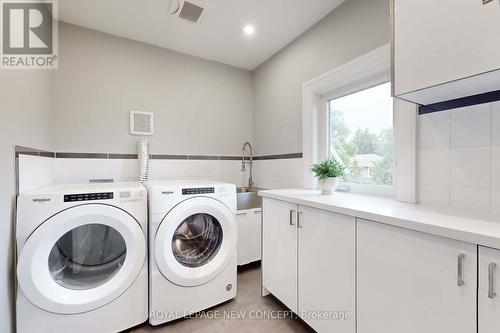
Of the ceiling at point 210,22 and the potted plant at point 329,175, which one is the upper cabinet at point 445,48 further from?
the ceiling at point 210,22

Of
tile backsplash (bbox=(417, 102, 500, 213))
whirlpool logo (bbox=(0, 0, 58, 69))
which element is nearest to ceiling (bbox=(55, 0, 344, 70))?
whirlpool logo (bbox=(0, 0, 58, 69))

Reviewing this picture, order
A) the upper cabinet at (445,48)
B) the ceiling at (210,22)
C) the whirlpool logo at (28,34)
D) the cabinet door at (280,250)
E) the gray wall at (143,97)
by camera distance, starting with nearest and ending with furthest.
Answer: the upper cabinet at (445,48) → the whirlpool logo at (28,34) → the cabinet door at (280,250) → the ceiling at (210,22) → the gray wall at (143,97)

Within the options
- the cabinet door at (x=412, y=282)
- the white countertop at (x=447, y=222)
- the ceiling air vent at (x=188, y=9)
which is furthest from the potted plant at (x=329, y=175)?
the ceiling air vent at (x=188, y=9)

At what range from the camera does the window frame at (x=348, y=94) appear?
1403mm

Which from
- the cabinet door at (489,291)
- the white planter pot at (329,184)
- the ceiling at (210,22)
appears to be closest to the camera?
the cabinet door at (489,291)

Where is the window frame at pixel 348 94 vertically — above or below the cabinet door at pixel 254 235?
above

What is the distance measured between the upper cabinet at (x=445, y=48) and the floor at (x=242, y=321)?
4.94ft

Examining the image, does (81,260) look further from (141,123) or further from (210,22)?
(210,22)

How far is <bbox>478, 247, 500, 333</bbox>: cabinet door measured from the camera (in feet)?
2.01

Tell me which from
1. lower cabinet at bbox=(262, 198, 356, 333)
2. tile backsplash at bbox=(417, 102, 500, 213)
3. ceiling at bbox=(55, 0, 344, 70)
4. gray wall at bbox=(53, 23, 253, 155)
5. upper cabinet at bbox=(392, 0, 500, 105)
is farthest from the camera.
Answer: gray wall at bbox=(53, 23, 253, 155)

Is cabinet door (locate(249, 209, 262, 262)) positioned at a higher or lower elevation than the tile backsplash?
lower

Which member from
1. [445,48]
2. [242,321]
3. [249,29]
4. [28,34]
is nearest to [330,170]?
[445,48]

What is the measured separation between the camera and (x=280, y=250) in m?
1.49

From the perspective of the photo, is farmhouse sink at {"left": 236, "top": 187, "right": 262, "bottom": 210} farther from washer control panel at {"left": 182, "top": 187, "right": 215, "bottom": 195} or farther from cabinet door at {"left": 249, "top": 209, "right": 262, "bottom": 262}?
washer control panel at {"left": 182, "top": 187, "right": 215, "bottom": 195}
